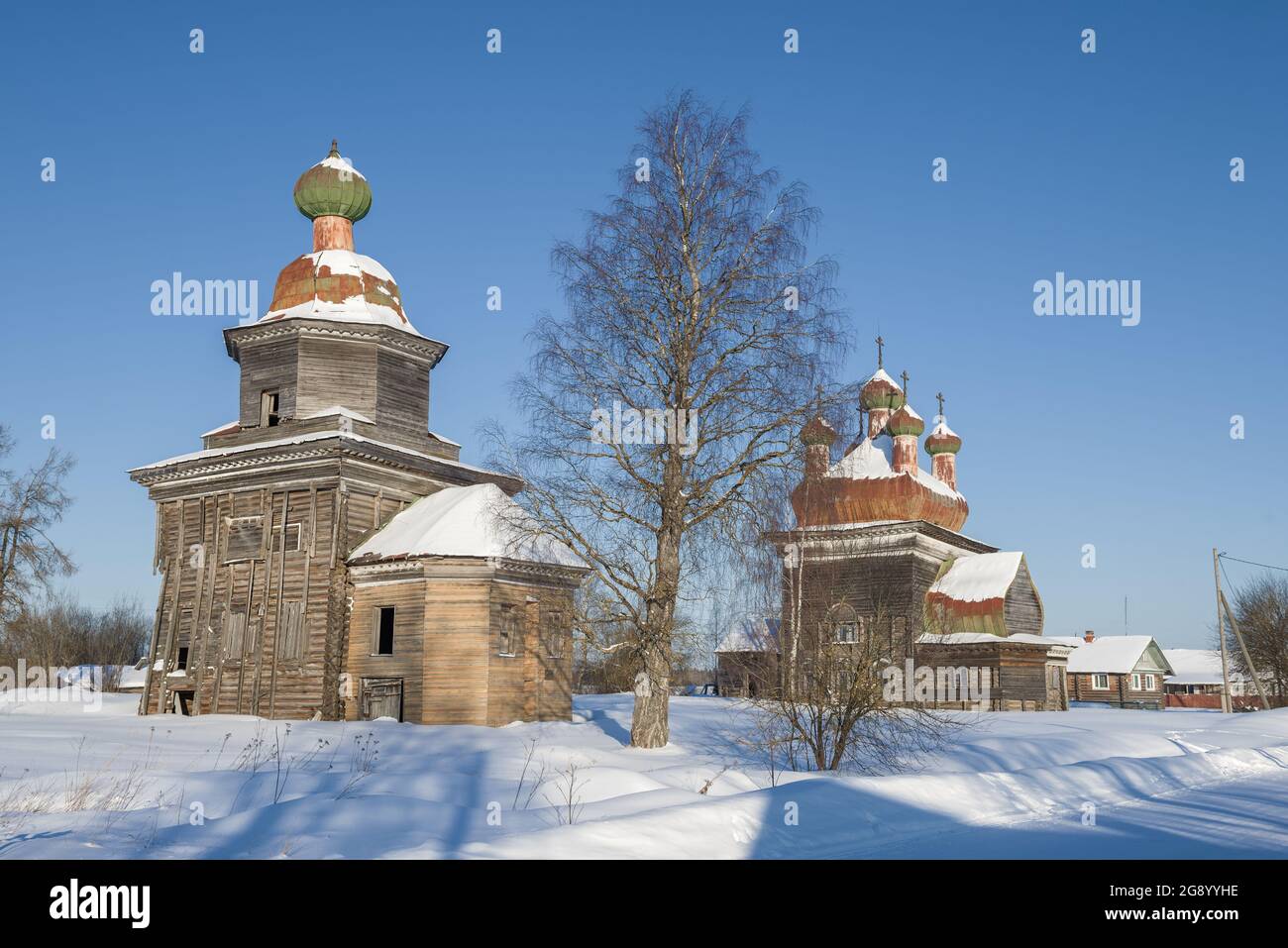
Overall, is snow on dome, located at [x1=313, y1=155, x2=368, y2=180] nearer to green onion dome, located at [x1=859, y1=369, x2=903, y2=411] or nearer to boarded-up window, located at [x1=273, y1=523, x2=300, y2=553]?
boarded-up window, located at [x1=273, y1=523, x2=300, y2=553]

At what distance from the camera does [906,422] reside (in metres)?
47.2

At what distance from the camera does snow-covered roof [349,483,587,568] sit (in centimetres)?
2558

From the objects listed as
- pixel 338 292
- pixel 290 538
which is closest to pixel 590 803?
pixel 290 538

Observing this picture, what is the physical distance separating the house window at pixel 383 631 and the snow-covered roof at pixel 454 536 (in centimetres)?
145

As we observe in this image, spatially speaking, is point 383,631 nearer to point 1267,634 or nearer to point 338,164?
point 338,164

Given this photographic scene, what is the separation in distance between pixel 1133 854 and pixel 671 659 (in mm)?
10779

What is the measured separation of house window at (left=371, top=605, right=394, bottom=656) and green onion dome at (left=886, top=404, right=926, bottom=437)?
87.8 feet

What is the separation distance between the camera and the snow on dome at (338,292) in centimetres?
3027

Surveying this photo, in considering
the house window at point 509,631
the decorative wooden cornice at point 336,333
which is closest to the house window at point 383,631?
the house window at point 509,631

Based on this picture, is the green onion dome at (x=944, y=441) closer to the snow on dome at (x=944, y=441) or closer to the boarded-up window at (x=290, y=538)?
the snow on dome at (x=944, y=441)

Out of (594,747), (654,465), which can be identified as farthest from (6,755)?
(654,465)

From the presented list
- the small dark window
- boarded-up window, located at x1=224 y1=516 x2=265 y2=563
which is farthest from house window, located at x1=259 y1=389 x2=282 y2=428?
the small dark window
